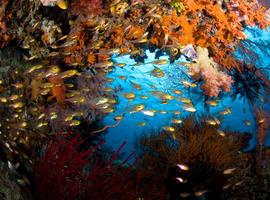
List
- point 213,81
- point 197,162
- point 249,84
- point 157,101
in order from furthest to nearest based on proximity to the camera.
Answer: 1. point 157,101
2. point 249,84
3. point 213,81
4. point 197,162

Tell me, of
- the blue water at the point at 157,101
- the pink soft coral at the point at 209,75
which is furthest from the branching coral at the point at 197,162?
the pink soft coral at the point at 209,75

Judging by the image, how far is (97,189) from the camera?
3949 mm

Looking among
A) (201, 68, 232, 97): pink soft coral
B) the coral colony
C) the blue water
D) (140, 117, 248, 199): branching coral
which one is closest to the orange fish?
the coral colony

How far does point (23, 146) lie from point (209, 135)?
3.86 metres

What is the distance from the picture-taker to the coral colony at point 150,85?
6.20 m

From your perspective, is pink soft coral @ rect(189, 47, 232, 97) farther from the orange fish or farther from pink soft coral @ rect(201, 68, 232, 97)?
the orange fish

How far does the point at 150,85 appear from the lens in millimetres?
7555

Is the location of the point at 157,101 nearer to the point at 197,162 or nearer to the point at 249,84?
the point at 249,84

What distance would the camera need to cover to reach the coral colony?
6195 millimetres

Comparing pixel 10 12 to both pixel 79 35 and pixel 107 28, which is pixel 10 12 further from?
pixel 107 28

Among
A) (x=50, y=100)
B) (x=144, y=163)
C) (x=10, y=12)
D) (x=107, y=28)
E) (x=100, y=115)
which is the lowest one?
(x=144, y=163)

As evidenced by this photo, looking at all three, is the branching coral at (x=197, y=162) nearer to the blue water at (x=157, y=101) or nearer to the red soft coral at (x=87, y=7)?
the blue water at (x=157, y=101)

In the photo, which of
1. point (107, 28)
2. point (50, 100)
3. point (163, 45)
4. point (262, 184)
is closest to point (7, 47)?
point (50, 100)

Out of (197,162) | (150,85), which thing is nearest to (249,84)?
(150,85)
